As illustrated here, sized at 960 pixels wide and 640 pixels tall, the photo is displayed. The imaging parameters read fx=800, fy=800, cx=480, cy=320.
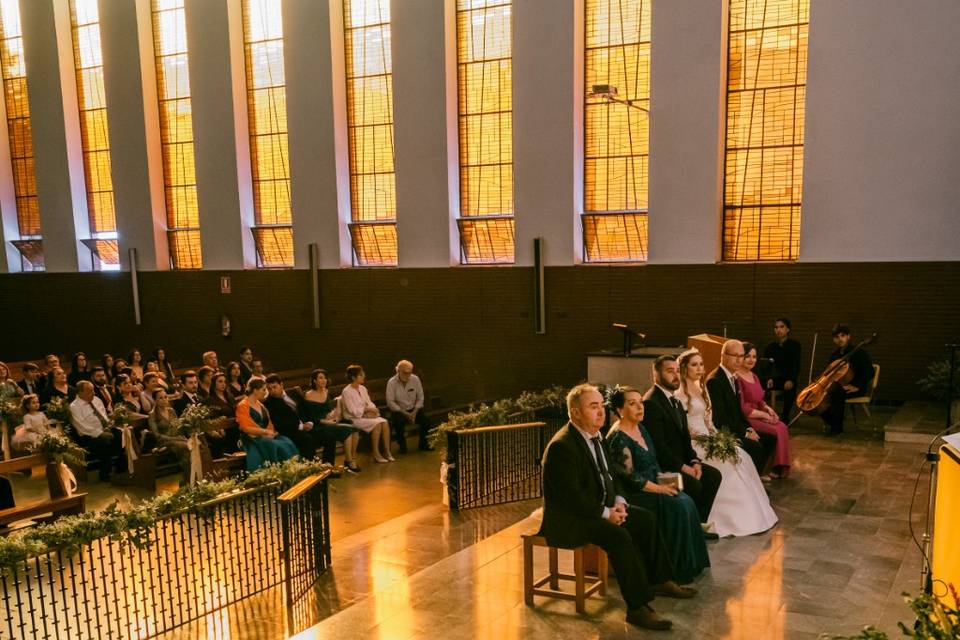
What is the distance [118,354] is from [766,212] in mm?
14062

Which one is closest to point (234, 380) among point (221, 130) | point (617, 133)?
point (221, 130)

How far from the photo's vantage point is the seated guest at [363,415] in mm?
11117

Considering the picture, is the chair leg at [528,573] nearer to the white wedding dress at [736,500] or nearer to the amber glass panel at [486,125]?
the white wedding dress at [736,500]

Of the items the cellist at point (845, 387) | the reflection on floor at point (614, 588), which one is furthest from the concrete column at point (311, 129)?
the cellist at point (845, 387)

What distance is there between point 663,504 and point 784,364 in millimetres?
6168

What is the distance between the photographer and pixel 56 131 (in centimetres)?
1802

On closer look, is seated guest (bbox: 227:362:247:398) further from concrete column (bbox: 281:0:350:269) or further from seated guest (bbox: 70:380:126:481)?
concrete column (bbox: 281:0:350:269)

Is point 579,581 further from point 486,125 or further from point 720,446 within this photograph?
point 486,125

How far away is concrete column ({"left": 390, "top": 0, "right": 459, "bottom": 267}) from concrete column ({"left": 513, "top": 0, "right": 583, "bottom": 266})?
4.60ft

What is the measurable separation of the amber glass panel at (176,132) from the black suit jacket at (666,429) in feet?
43.3

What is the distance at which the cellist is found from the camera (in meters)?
10.4

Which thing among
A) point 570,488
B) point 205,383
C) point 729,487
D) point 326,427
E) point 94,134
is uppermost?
point 94,134

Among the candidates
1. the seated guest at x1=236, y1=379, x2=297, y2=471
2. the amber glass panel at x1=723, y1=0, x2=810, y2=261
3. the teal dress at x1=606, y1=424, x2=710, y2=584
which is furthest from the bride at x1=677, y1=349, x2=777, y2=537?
the amber glass panel at x1=723, y1=0, x2=810, y2=261

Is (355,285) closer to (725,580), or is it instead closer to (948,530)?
(725,580)
